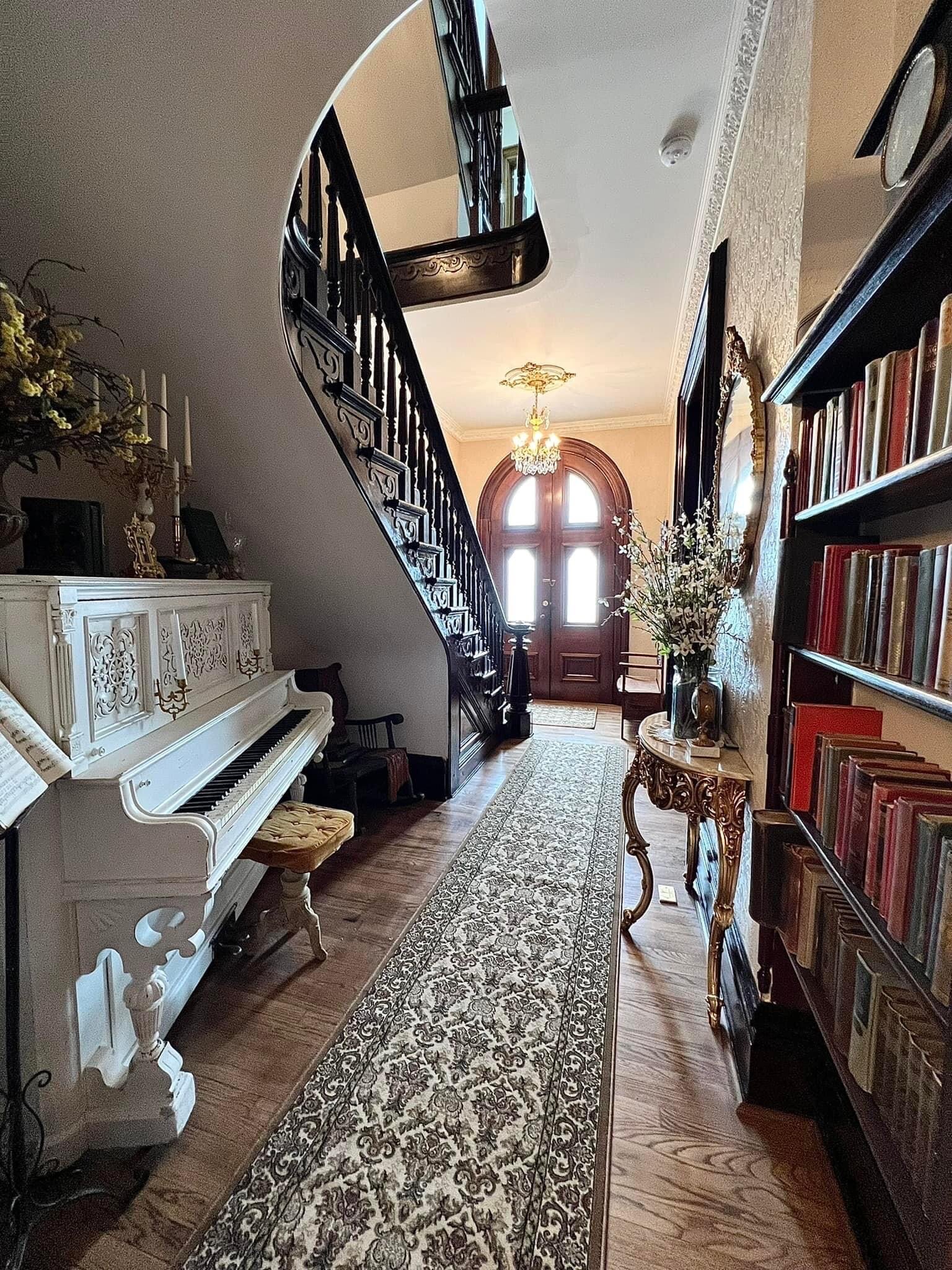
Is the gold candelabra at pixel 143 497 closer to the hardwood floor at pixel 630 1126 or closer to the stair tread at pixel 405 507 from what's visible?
the stair tread at pixel 405 507

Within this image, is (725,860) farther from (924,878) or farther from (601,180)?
(601,180)

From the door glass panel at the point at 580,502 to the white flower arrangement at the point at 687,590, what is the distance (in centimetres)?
413

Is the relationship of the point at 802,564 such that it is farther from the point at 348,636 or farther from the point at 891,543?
the point at 348,636

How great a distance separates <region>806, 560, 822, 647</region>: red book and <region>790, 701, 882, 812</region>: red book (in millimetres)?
168

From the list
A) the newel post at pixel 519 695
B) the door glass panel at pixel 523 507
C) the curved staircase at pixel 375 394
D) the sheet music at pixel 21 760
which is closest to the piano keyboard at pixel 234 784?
the sheet music at pixel 21 760

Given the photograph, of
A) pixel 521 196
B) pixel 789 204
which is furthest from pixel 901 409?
pixel 521 196

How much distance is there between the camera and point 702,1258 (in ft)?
3.32

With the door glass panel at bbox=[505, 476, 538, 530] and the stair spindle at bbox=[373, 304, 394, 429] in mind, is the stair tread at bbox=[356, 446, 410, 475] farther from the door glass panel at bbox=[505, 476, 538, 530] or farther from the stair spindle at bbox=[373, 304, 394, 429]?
the door glass panel at bbox=[505, 476, 538, 530]

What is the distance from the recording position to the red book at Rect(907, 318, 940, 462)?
0.79 meters

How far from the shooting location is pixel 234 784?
1504 mm

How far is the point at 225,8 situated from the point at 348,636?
2.47 m

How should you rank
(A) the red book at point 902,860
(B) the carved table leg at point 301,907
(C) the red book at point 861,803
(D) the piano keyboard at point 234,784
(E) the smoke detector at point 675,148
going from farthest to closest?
1. (E) the smoke detector at point 675,148
2. (B) the carved table leg at point 301,907
3. (D) the piano keyboard at point 234,784
4. (C) the red book at point 861,803
5. (A) the red book at point 902,860

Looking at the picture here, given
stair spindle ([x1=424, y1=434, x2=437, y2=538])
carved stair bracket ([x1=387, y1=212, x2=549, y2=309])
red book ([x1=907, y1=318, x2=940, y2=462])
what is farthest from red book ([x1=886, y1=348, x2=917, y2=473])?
carved stair bracket ([x1=387, y1=212, x2=549, y2=309])

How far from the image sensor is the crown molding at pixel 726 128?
68.1 inches
